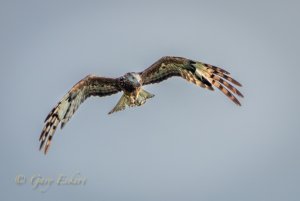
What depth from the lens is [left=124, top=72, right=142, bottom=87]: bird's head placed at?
4019cm

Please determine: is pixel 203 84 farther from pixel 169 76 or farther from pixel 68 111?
pixel 68 111

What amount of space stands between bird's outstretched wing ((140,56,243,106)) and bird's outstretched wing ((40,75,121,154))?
1.19 m

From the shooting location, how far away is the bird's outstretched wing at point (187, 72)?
4050cm

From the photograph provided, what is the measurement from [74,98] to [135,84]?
196 cm

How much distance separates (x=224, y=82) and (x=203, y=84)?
0.69 meters

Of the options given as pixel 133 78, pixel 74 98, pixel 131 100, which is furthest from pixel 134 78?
pixel 74 98

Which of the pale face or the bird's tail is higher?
the pale face

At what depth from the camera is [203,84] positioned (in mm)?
40625

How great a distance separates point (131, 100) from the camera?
1582 inches

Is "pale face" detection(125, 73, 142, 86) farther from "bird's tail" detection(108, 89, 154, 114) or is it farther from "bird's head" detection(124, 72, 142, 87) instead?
"bird's tail" detection(108, 89, 154, 114)

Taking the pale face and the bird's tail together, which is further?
the pale face

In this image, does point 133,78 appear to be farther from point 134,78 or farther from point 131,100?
point 131,100

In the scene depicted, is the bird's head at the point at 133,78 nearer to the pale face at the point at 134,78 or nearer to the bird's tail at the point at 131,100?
the pale face at the point at 134,78

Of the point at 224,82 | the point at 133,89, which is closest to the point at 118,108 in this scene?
the point at 133,89
